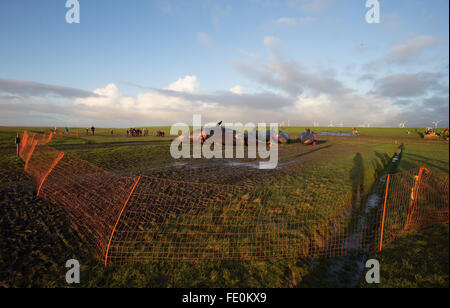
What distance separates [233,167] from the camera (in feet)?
48.8

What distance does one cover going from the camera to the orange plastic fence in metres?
4.82

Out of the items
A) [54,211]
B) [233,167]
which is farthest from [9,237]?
[233,167]

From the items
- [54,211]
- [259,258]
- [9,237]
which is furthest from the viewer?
[54,211]

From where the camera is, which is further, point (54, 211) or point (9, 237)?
point (54, 211)

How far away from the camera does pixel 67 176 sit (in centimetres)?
1020

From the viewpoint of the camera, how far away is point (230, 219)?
6.29 m

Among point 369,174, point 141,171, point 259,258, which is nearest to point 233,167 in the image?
point 141,171

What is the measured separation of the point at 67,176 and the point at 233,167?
33.1ft

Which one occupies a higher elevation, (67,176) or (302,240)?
(67,176)

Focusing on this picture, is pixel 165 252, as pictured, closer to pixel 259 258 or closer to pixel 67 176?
pixel 259 258

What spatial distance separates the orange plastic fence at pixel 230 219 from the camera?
482 cm

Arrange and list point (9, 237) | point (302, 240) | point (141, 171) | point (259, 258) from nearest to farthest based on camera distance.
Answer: point (259, 258) → point (9, 237) → point (302, 240) → point (141, 171)
